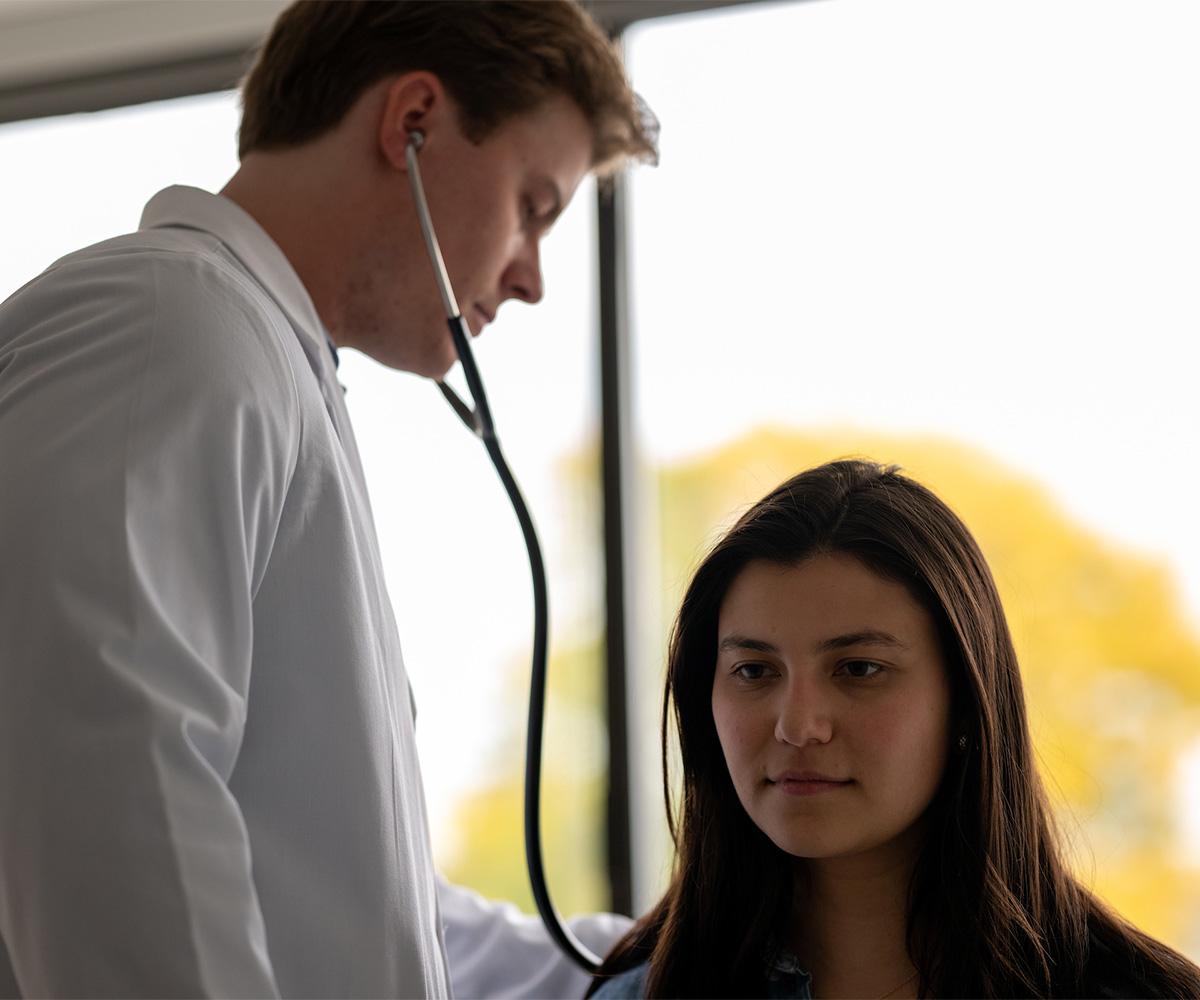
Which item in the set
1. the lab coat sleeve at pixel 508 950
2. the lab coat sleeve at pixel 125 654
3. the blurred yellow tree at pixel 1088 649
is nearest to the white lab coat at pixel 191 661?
the lab coat sleeve at pixel 125 654

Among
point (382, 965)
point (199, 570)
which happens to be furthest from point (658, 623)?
point (199, 570)

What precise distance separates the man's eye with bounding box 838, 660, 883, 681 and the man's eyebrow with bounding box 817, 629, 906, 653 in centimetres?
2

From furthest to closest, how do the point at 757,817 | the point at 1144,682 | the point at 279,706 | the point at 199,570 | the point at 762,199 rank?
the point at 762,199
the point at 1144,682
the point at 757,817
the point at 279,706
the point at 199,570

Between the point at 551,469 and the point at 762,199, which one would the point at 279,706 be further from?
the point at 762,199

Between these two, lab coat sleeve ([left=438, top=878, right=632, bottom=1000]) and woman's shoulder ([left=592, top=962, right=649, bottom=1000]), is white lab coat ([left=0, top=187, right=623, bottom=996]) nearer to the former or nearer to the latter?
woman's shoulder ([left=592, top=962, right=649, bottom=1000])

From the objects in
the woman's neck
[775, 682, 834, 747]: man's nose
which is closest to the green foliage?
the woman's neck

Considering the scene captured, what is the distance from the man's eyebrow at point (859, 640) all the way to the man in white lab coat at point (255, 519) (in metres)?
0.39

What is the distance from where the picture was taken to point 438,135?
1.26m

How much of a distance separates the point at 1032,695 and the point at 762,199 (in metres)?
0.91

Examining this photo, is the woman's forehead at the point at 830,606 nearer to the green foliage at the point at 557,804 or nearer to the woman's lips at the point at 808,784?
the woman's lips at the point at 808,784

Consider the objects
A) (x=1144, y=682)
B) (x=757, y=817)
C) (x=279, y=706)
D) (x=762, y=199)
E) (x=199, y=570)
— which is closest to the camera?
(x=199, y=570)

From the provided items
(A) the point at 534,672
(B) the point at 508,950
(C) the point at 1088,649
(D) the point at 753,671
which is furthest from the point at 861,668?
(C) the point at 1088,649

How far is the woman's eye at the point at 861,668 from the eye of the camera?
3.89 feet

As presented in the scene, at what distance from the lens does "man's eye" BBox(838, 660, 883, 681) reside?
1186 millimetres
